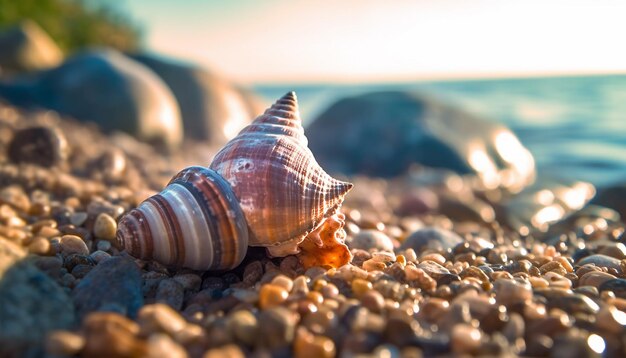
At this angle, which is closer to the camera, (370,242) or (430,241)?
(370,242)

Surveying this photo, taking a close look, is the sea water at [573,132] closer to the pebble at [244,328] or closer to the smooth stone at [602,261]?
the smooth stone at [602,261]

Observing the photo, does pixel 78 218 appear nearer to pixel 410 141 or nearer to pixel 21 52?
pixel 410 141

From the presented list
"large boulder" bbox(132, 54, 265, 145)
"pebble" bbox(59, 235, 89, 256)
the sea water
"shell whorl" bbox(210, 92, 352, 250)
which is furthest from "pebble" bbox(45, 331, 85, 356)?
"large boulder" bbox(132, 54, 265, 145)

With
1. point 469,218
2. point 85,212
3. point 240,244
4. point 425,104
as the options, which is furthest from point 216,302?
point 425,104

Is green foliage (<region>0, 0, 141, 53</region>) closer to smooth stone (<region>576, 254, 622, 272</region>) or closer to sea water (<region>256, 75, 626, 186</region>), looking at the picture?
sea water (<region>256, 75, 626, 186</region>)

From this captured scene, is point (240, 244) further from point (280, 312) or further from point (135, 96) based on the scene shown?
point (135, 96)

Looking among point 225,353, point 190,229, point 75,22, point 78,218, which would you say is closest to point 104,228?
point 78,218
